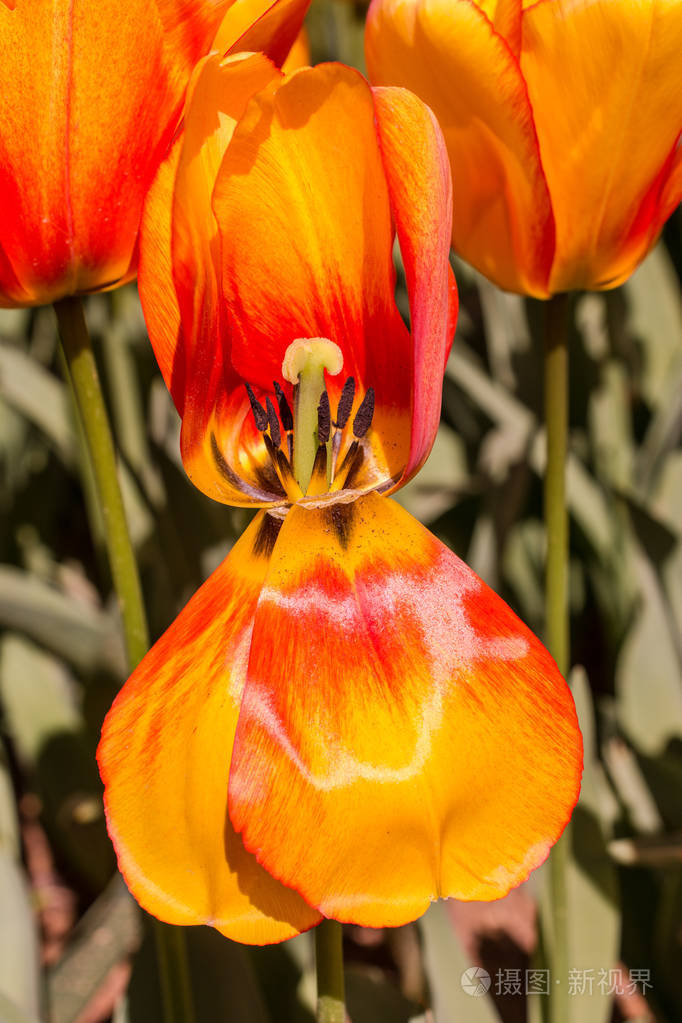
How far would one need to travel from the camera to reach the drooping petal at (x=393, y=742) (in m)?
0.44

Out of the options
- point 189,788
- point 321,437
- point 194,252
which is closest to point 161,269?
point 194,252

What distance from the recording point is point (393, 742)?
0.44 metres

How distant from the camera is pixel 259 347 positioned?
543mm

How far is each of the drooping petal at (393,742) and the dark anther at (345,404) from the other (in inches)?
4.0

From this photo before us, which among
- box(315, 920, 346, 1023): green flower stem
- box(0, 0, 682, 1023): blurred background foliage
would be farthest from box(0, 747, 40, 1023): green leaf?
box(315, 920, 346, 1023): green flower stem

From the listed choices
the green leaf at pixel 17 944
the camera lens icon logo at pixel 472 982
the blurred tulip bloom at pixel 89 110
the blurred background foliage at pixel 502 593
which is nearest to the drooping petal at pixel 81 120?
the blurred tulip bloom at pixel 89 110

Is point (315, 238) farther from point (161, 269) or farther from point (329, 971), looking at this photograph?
point (329, 971)

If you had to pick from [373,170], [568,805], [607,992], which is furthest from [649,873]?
[373,170]

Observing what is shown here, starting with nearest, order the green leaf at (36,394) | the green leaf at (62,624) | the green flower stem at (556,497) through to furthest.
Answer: the green flower stem at (556,497) → the green leaf at (62,624) → the green leaf at (36,394)

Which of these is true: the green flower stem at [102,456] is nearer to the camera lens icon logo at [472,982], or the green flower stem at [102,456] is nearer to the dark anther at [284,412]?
the dark anther at [284,412]

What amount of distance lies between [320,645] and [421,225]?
0.60 ft

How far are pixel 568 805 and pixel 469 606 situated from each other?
0.31ft

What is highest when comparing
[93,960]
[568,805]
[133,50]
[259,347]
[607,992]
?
[133,50]

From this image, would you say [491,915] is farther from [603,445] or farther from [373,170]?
[373,170]
